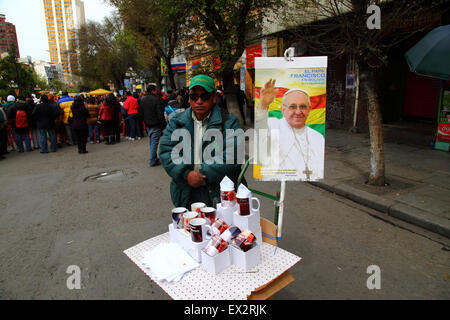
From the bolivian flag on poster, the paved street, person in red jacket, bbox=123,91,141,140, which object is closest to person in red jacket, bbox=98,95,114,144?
person in red jacket, bbox=123,91,141,140

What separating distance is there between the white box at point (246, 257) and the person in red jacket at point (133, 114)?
1151 cm

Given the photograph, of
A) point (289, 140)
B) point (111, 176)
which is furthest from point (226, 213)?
point (111, 176)

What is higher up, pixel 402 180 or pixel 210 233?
pixel 210 233

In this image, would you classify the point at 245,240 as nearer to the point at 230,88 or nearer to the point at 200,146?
the point at 200,146

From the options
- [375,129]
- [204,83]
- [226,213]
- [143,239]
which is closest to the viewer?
[226,213]

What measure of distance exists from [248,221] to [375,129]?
4.44 m

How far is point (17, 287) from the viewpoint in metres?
3.27

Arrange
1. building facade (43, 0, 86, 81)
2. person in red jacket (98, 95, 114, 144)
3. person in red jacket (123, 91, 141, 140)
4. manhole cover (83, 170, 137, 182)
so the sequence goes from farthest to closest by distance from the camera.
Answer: building facade (43, 0, 86, 81) → person in red jacket (123, 91, 141, 140) → person in red jacket (98, 95, 114, 144) → manhole cover (83, 170, 137, 182)

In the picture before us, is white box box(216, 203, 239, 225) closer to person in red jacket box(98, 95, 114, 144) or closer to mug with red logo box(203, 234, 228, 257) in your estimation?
mug with red logo box(203, 234, 228, 257)

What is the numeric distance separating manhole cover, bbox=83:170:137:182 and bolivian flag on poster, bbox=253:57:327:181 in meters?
5.40

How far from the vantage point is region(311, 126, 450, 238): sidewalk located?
453cm

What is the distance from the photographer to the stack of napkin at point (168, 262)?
188 cm

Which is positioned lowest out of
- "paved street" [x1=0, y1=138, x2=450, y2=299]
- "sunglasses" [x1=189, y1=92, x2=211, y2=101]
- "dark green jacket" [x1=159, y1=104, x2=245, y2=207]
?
"paved street" [x1=0, y1=138, x2=450, y2=299]

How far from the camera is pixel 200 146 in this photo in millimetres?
2723
